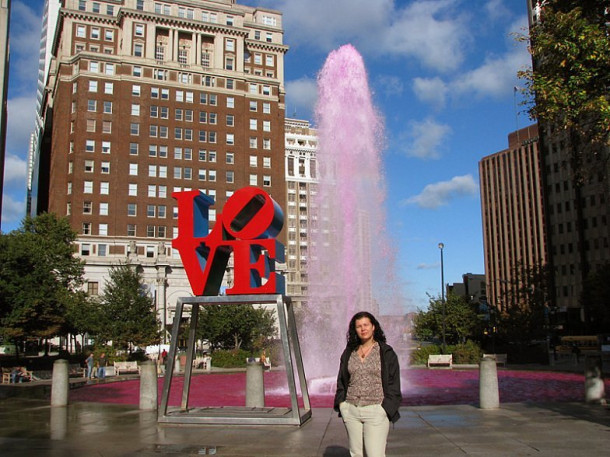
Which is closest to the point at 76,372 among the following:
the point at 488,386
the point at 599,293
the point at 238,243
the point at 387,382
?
the point at 238,243

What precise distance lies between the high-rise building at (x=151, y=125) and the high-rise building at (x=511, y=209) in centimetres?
7604

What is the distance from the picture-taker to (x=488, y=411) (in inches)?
613

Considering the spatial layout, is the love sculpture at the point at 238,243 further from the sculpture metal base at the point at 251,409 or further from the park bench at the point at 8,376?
the park bench at the point at 8,376

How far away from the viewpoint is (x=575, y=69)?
14352mm

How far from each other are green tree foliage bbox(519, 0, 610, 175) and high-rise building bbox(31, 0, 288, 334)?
70576mm

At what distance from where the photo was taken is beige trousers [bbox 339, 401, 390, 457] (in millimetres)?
6848

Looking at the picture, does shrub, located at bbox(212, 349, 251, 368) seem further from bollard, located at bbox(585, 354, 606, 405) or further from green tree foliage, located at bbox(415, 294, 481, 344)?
bollard, located at bbox(585, 354, 606, 405)

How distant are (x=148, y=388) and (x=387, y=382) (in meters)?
12.2

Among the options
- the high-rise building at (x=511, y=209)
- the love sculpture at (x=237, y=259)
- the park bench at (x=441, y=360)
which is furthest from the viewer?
the high-rise building at (x=511, y=209)

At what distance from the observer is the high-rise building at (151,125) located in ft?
276

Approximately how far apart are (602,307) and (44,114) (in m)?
104

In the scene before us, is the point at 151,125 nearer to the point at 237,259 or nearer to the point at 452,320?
the point at 452,320

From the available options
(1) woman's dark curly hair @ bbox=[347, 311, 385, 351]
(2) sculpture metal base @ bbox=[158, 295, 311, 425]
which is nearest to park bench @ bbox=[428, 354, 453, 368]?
(2) sculpture metal base @ bbox=[158, 295, 311, 425]

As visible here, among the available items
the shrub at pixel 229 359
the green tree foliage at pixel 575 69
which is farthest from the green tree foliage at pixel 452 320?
the green tree foliage at pixel 575 69
